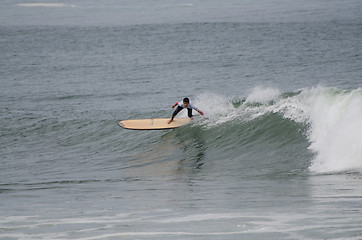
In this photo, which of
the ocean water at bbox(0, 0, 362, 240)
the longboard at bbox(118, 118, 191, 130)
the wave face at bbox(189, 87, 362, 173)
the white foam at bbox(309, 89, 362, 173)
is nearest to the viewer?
the ocean water at bbox(0, 0, 362, 240)

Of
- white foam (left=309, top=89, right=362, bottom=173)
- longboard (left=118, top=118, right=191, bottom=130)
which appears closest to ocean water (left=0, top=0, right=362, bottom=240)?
white foam (left=309, top=89, right=362, bottom=173)

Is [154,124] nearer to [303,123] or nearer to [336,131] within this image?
[303,123]

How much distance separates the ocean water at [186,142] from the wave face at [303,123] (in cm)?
5

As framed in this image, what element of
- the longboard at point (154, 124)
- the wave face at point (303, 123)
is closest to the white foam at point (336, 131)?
the wave face at point (303, 123)

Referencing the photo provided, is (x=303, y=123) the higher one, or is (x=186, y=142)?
(x=303, y=123)

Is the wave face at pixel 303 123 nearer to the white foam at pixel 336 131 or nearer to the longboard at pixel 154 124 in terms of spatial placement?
the white foam at pixel 336 131

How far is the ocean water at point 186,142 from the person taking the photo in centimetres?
878

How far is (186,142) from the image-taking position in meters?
18.6

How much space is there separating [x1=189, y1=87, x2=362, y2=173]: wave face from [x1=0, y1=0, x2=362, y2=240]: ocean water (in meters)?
0.05

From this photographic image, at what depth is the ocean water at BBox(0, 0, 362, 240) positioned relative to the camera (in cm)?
878

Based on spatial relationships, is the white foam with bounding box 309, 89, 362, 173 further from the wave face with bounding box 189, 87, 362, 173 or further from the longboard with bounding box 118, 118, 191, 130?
the longboard with bounding box 118, 118, 191, 130

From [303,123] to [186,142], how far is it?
3.99m

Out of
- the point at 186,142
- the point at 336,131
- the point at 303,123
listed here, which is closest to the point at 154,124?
the point at 186,142

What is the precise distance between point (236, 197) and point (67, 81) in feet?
96.6
